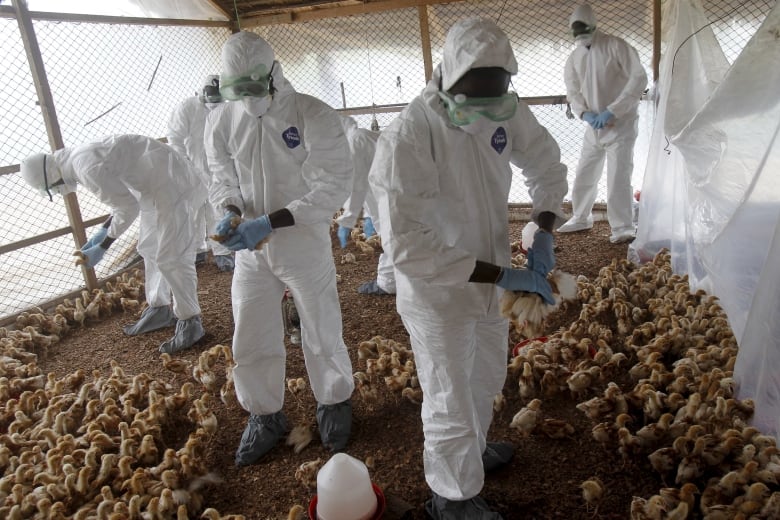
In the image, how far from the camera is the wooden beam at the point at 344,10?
267 inches

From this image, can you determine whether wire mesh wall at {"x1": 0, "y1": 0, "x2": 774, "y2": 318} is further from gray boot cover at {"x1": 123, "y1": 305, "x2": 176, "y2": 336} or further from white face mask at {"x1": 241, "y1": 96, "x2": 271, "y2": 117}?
white face mask at {"x1": 241, "y1": 96, "x2": 271, "y2": 117}

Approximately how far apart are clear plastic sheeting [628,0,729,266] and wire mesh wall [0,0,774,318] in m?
1.18

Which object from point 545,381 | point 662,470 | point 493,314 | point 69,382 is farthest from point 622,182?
point 69,382

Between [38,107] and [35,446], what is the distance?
11.5 feet

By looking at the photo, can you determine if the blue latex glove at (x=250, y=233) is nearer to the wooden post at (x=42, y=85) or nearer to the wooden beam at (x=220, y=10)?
the wooden post at (x=42, y=85)

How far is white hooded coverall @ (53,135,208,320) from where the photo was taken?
434 centimetres

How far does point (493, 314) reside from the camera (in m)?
2.46

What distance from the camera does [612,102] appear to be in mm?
5836

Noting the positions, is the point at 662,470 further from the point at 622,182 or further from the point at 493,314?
the point at 622,182

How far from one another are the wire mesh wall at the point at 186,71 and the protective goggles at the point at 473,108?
4.72 meters

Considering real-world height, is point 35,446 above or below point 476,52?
below

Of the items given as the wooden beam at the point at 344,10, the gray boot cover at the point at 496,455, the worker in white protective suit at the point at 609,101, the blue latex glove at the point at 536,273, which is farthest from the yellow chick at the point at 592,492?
the wooden beam at the point at 344,10

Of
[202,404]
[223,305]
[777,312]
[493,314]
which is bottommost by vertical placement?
[223,305]

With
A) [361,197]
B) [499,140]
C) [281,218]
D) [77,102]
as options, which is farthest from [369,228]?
[499,140]
